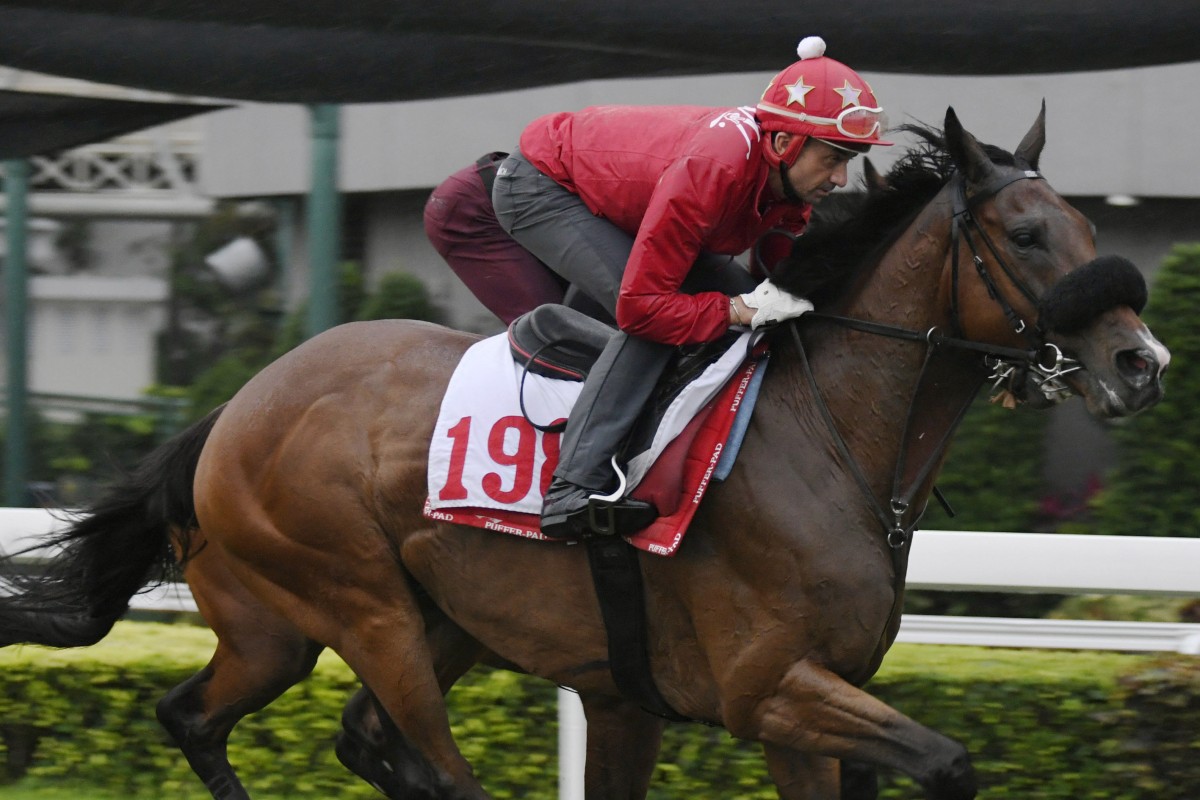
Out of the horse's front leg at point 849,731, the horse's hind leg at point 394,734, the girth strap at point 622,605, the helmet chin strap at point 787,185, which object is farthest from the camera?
the horse's hind leg at point 394,734

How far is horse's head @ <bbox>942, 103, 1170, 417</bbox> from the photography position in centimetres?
278

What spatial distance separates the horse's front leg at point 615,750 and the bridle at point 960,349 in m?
0.89

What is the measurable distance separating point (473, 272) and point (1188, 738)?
233 cm

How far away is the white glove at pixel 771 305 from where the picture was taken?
3.13 metres

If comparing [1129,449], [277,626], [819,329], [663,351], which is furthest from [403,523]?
[1129,449]

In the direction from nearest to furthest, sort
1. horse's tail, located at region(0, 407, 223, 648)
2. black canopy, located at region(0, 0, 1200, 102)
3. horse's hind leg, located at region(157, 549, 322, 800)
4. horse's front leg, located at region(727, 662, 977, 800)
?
horse's front leg, located at region(727, 662, 977, 800)
horse's hind leg, located at region(157, 549, 322, 800)
horse's tail, located at region(0, 407, 223, 648)
black canopy, located at region(0, 0, 1200, 102)

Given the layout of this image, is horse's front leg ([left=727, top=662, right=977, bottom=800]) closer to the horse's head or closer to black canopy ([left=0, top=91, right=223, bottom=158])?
the horse's head

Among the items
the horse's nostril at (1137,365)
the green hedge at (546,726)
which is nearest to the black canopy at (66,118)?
the green hedge at (546,726)

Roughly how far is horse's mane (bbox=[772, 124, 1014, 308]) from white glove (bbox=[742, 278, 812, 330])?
37mm

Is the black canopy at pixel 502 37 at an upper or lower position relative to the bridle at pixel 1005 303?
upper

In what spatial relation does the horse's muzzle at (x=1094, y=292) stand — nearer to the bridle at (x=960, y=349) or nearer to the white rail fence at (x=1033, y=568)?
the bridle at (x=960, y=349)

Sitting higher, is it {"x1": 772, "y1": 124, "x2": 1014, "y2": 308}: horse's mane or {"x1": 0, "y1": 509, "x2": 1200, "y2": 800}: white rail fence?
{"x1": 772, "y1": 124, "x2": 1014, "y2": 308}: horse's mane

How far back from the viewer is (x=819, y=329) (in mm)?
3248

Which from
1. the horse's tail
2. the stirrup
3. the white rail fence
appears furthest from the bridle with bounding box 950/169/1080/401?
the horse's tail
